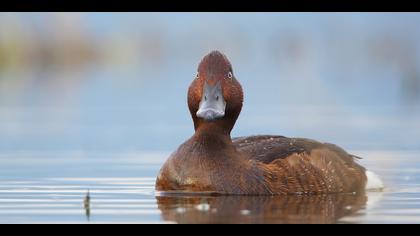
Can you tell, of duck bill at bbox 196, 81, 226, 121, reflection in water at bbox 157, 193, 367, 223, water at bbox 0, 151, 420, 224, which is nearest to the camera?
reflection in water at bbox 157, 193, 367, 223

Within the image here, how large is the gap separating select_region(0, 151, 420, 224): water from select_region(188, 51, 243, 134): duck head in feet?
3.10

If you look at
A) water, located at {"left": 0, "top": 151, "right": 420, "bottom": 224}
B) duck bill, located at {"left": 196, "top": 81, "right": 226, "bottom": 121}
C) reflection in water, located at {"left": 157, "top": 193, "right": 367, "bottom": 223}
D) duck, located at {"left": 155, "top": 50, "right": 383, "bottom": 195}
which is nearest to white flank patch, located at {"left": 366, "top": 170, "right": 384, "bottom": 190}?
water, located at {"left": 0, "top": 151, "right": 420, "bottom": 224}

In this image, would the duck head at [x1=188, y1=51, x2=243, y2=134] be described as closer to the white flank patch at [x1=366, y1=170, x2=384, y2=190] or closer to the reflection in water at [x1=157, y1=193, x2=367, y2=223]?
the reflection in water at [x1=157, y1=193, x2=367, y2=223]

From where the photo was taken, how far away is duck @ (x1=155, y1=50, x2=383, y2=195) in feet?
50.9

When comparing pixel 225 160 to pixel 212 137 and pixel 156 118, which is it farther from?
pixel 156 118

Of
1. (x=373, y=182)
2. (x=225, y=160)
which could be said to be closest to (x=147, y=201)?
(x=225, y=160)

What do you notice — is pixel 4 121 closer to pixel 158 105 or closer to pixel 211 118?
pixel 158 105

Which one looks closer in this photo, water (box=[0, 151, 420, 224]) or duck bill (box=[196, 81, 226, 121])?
water (box=[0, 151, 420, 224])

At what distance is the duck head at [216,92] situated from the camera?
51.2 ft

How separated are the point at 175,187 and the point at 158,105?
16.3 meters

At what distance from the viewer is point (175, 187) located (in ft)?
51.1

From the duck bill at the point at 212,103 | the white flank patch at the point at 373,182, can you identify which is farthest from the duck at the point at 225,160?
the white flank patch at the point at 373,182
